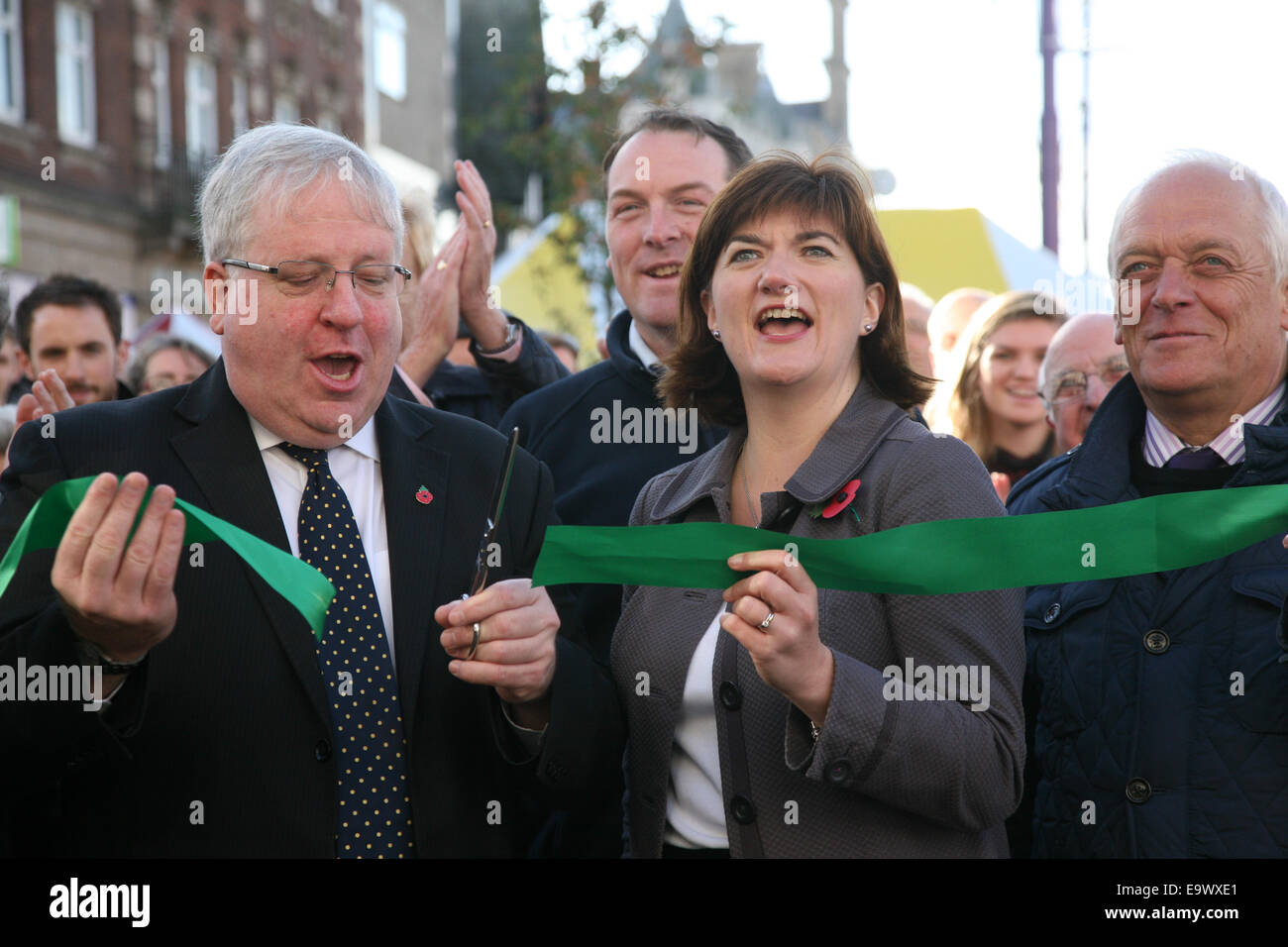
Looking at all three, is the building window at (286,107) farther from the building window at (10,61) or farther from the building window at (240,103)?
the building window at (10,61)

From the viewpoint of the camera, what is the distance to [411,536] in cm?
308

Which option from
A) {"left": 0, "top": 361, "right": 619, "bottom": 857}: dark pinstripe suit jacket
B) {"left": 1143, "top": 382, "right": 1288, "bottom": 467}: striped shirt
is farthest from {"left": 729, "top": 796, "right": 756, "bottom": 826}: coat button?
{"left": 1143, "top": 382, "right": 1288, "bottom": 467}: striped shirt

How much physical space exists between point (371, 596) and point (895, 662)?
1.02m

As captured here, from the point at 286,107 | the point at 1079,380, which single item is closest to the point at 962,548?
the point at 1079,380

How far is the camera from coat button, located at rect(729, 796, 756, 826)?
2.86 meters

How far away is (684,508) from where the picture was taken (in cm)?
328

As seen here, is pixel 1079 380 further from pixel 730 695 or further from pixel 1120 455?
pixel 730 695

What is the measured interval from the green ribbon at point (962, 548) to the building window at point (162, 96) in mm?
27056

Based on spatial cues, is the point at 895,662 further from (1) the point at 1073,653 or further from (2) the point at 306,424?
(2) the point at 306,424

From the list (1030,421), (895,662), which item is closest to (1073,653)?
(895,662)

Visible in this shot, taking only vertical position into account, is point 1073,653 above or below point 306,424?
below

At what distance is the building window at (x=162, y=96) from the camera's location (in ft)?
91.2

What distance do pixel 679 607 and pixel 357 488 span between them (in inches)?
27.8
